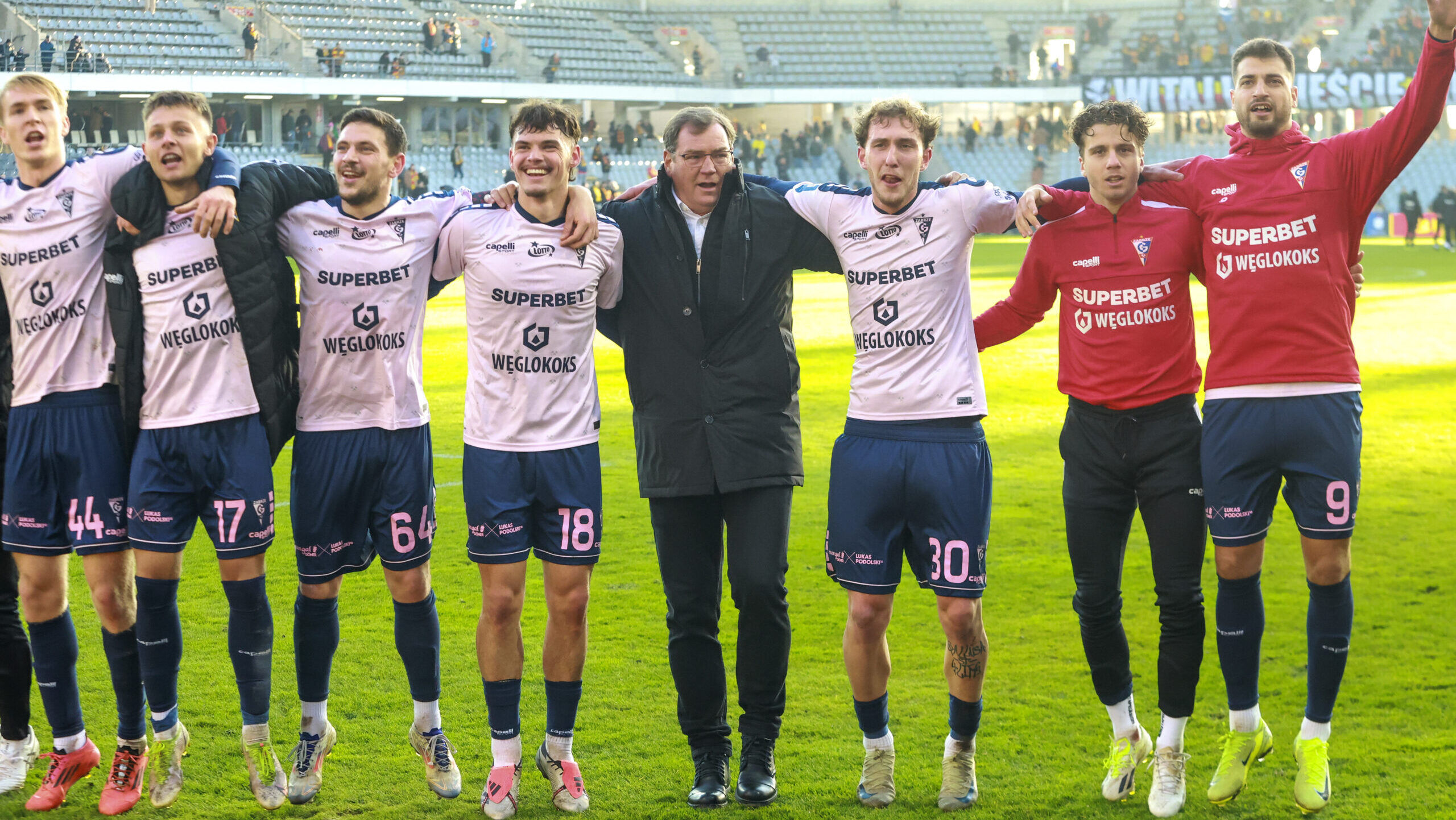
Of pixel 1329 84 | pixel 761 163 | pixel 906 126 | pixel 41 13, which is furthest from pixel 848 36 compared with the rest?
pixel 906 126

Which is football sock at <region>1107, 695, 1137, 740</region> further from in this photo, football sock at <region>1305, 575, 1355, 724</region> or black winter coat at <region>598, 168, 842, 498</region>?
black winter coat at <region>598, 168, 842, 498</region>

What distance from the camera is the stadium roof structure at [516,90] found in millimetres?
34781

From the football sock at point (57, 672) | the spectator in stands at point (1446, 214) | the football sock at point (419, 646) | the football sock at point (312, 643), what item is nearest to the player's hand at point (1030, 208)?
the football sock at point (419, 646)

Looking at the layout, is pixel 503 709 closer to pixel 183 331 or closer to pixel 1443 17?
pixel 183 331

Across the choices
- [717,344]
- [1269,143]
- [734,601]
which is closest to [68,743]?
[734,601]

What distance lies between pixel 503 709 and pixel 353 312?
60.6 inches

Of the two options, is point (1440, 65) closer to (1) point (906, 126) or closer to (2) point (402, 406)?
(1) point (906, 126)

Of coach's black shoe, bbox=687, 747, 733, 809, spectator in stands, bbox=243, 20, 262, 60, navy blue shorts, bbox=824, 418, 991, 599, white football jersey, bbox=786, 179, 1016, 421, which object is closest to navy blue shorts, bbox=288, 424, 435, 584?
coach's black shoe, bbox=687, 747, 733, 809

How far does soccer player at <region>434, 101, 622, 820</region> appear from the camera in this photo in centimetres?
458

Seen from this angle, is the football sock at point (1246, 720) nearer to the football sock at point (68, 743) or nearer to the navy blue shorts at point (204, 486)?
the navy blue shorts at point (204, 486)

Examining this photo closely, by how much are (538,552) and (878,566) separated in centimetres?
123

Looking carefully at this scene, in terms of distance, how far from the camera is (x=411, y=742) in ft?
15.7

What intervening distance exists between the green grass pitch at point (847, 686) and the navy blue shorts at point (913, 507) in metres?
0.57

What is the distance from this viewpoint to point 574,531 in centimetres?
459
